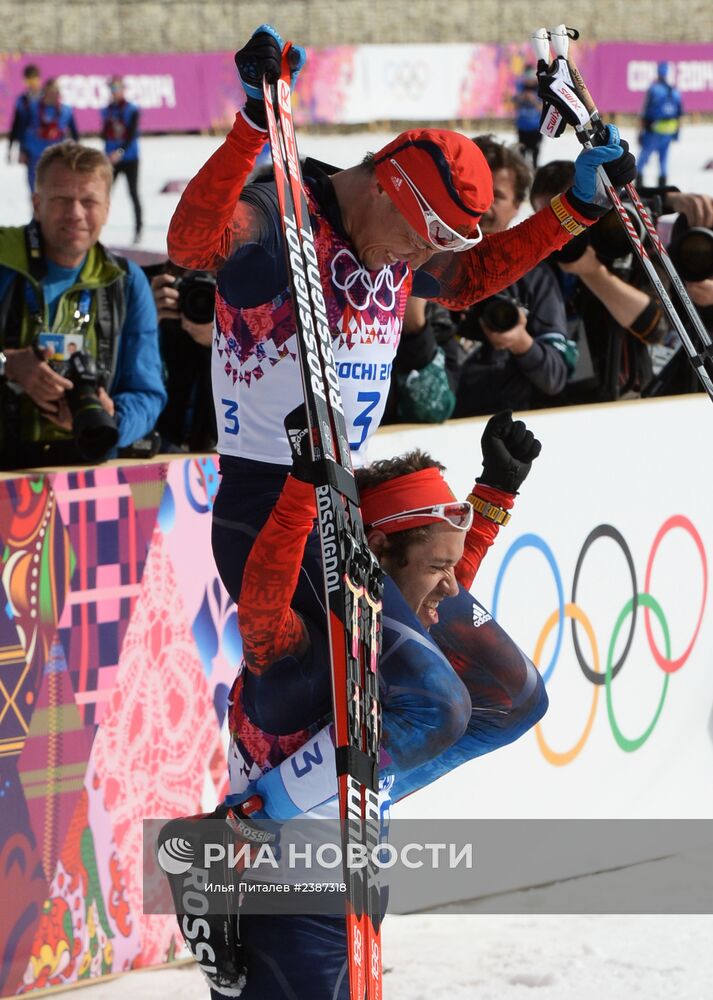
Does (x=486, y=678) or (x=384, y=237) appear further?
(x=486, y=678)

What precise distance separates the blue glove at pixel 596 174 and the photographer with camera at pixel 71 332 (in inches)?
49.8

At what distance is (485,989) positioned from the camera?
12.0 ft

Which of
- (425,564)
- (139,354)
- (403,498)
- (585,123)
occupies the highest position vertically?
(585,123)

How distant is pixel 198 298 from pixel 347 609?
2.03 meters

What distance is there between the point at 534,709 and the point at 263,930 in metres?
0.73

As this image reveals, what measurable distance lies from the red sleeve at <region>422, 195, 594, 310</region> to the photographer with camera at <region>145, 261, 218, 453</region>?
1.05m

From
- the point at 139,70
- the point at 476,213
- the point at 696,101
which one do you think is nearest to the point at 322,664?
the point at 476,213

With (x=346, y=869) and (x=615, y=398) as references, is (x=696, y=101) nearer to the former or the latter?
(x=615, y=398)

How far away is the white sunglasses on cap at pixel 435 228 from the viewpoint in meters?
2.53

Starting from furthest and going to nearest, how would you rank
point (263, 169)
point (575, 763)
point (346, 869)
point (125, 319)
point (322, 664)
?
point (575, 763) < point (125, 319) < point (263, 169) < point (322, 664) < point (346, 869)

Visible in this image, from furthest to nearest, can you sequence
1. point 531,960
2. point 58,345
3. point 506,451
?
point 531,960
point 58,345
point 506,451

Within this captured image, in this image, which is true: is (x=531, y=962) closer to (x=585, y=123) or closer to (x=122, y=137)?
(x=585, y=123)

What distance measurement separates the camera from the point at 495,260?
3.06 m

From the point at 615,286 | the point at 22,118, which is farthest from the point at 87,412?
the point at 22,118
